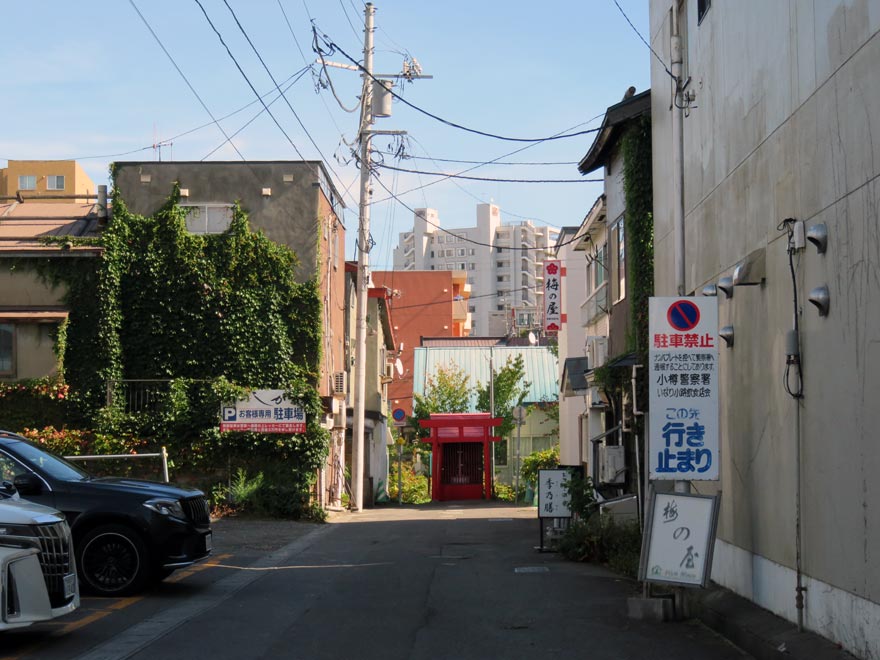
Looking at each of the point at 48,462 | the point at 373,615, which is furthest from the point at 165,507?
the point at 373,615

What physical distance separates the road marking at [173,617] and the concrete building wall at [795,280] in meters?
5.64

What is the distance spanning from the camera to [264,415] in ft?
86.3

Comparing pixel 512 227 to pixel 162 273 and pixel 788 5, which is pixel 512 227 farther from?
pixel 788 5

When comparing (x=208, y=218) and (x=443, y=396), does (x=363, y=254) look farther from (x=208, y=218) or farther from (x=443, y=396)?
(x=443, y=396)

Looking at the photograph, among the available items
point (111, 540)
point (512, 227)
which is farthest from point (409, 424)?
point (512, 227)

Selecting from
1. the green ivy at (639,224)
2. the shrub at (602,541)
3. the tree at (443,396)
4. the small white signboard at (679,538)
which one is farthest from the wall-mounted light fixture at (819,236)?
the tree at (443,396)

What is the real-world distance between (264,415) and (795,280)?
1876 cm

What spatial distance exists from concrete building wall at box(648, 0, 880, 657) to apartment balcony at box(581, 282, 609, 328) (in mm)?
10394

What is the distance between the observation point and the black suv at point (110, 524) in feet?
39.1

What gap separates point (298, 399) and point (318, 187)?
5.91 meters

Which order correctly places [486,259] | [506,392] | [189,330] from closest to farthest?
[189,330] < [506,392] < [486,259]

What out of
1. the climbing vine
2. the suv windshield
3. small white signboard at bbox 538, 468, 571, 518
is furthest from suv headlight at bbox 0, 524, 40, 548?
the climbing vine

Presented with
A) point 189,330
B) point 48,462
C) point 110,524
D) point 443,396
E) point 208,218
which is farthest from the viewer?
point 443,396

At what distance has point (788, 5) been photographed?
31.3 feet
